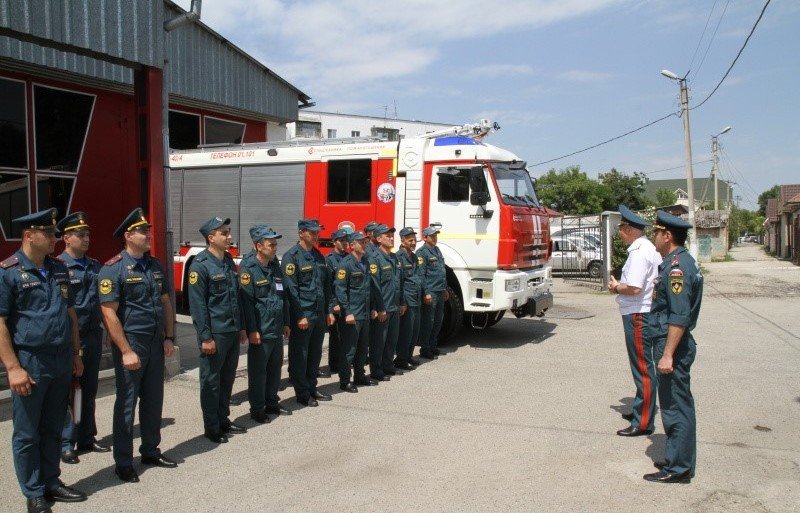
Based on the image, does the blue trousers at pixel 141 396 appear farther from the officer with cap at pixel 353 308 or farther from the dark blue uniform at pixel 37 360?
the officer with cap at pixel 353 308

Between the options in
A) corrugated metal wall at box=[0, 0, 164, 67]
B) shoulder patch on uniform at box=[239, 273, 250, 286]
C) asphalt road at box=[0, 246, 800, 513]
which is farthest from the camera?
corrugated metal wall at box=[0, 0, 164, 67]

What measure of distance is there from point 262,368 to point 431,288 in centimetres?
319

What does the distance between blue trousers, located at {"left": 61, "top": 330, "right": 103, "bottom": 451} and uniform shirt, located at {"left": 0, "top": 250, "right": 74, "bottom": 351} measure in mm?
1156

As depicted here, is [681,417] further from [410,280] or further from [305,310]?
[410,280]

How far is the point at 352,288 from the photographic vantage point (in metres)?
6.74

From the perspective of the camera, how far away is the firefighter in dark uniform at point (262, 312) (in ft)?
17.7

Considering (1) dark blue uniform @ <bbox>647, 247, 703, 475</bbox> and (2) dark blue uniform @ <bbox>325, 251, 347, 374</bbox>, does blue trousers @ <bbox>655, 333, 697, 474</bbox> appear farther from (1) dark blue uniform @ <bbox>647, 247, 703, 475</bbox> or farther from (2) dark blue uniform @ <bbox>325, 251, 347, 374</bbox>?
(2) dark blue uniform @ <bbox>325, 251, 347, 374</bbox>

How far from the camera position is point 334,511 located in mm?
3818

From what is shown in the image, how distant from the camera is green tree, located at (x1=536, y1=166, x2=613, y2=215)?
42594 mm

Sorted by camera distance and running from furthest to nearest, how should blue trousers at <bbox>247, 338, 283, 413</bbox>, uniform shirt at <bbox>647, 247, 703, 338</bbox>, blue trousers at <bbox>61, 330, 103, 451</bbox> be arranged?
blue trousers at <bbox>247, 338, 283, 413</bbox>, blue trousers at <bbox>61, 330, 103, 451</bbox>, uniform shirt at <bbox>647, 247, 703, 338</bbox>

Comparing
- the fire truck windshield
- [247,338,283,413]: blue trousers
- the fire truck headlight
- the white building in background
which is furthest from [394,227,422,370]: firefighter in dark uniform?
the white building in background

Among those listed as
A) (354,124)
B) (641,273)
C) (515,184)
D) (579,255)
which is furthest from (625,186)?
(641,273)

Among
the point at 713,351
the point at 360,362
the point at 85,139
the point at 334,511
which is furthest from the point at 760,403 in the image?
the point at 85,139

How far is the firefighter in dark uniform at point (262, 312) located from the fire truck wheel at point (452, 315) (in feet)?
12.4
